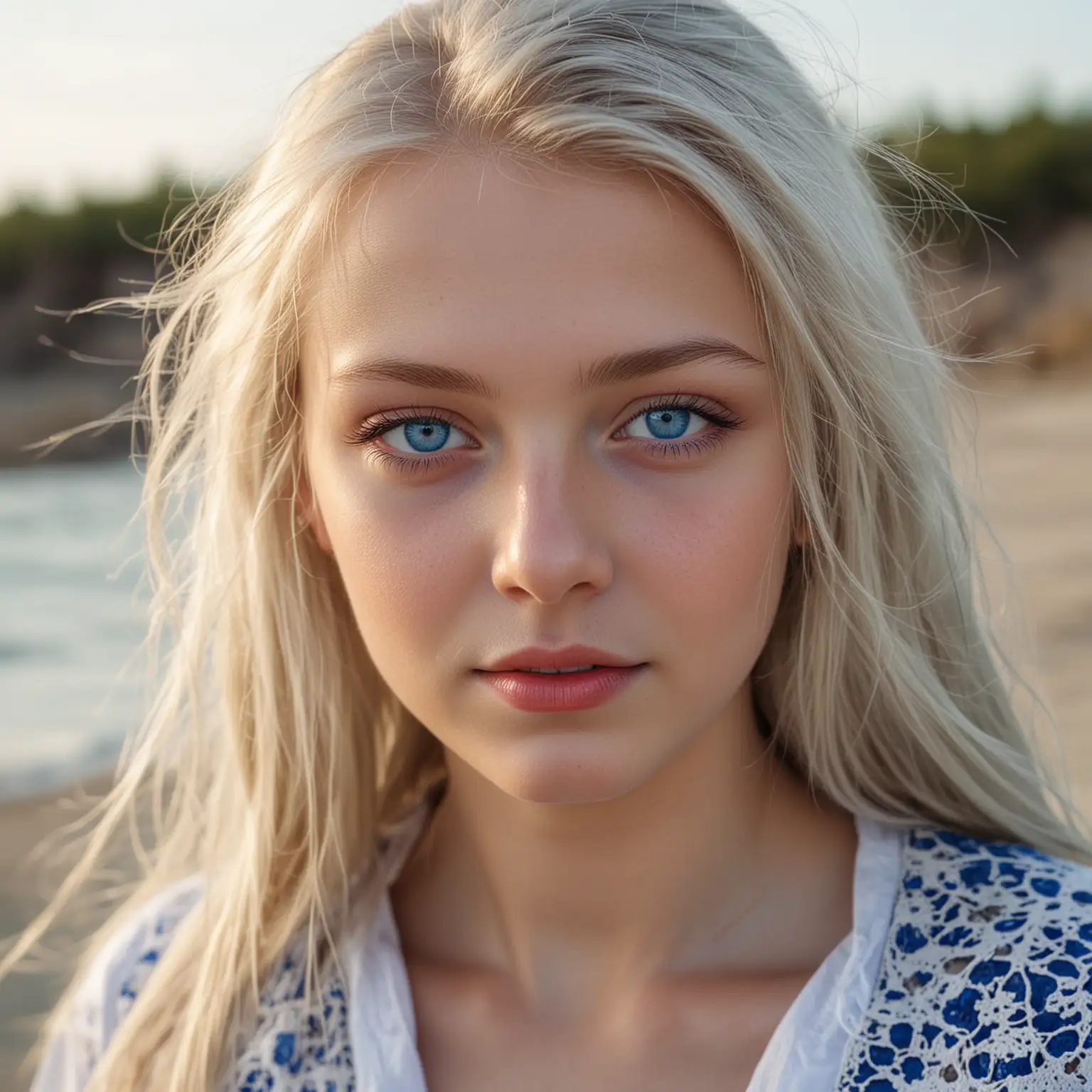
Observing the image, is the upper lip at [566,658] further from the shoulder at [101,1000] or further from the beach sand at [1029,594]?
the shoulder at [101,1000]

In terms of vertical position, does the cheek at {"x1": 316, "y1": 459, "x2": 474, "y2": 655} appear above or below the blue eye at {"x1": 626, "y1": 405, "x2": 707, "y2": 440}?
below

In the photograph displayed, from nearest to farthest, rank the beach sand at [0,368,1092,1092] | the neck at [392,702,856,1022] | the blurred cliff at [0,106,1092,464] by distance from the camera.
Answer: the neck at [392,702,856,1022], the beach sand at [0,368,1092,1092], the blurred cliff at [0,106,1092,464]

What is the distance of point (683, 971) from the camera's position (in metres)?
1.78

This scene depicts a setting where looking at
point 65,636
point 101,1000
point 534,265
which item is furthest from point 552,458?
point 65,636

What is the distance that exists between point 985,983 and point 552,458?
733 mm

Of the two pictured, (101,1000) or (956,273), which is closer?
(101,1000)

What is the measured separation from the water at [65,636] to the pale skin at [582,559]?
73 cm

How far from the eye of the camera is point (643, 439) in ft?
5.16

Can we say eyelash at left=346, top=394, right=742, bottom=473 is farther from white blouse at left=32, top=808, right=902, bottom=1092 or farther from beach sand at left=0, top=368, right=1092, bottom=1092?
white blouse at left=32, top=808, right=902, bottom=1092

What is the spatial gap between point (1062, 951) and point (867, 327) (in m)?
0.72

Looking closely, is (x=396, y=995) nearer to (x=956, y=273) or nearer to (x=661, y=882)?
(x=661, y=882)

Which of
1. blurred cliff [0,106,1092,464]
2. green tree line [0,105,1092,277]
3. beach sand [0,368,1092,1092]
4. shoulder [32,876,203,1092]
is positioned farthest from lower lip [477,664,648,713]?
green tree line [0,105,1092,277]

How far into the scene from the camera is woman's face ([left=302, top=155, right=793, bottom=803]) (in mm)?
1510

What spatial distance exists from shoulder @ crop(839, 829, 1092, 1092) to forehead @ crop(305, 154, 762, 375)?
68cm
